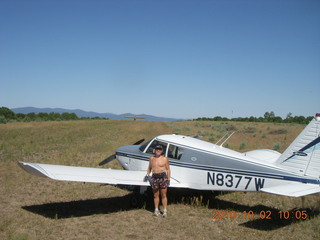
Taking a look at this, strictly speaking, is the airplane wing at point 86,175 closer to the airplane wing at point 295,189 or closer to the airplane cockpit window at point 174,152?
the airplane cockpit window at point 174,152

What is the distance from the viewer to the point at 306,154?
20.3 ft

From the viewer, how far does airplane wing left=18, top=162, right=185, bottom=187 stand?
20.3ft

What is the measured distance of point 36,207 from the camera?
7371 mm

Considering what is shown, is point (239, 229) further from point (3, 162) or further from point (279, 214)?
point (3, 162)

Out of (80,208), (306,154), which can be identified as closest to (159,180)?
(80,208)

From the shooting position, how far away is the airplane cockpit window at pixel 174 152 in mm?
7633

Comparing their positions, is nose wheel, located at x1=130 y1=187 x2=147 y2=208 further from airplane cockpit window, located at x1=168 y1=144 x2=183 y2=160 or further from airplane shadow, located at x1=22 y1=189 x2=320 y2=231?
airplane cockpit window, located at x1=168 y1=144 x2=183 y2=160

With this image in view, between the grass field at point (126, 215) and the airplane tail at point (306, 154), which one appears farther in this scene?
the airplane tail at point (306, 154)

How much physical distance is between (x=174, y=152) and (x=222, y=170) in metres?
1.50

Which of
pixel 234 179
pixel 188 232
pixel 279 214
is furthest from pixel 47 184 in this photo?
pixel 279 214

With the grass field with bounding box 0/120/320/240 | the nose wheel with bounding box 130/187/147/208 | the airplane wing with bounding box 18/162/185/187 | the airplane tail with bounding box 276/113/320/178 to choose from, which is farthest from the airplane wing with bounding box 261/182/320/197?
the nose wheel with bounding box 130/187/147/208

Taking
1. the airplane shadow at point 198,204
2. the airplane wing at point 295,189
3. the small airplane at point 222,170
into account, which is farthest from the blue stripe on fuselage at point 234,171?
the airplane shadow at point 198,204

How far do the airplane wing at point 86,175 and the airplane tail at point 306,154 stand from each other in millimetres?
2800

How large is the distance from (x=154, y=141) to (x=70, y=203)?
9.99 feet
